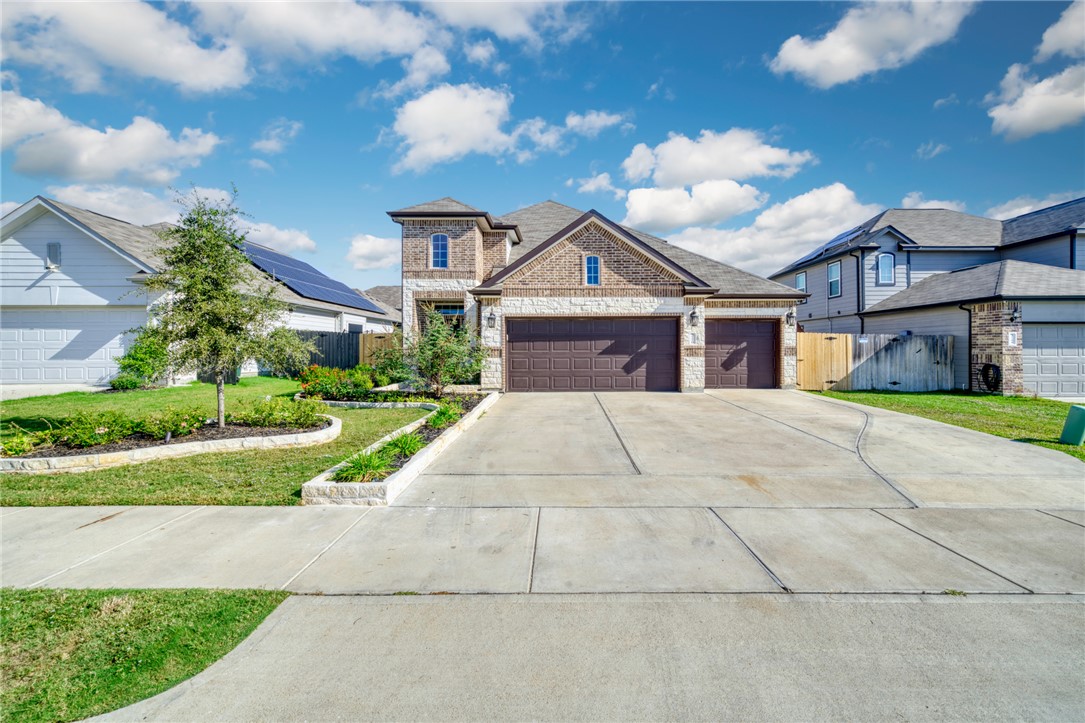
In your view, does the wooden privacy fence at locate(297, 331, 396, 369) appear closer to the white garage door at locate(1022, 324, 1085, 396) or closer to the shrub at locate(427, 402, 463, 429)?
the shrub at locate(427, 402, 463, 429)

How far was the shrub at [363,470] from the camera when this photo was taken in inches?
230

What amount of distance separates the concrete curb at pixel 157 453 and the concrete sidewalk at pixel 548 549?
66.7 inches

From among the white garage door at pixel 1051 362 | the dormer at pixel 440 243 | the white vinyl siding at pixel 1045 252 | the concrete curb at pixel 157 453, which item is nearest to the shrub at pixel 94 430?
the concrete curb at pixel 157 453

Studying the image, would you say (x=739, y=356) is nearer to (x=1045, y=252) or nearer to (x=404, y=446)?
(x=404, y=446)

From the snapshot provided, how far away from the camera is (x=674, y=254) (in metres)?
20.1

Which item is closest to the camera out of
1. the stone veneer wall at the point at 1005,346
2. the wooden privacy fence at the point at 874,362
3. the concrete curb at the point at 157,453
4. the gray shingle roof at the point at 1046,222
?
the concrete curb at the point at 157,453

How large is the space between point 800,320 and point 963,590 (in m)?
26.7

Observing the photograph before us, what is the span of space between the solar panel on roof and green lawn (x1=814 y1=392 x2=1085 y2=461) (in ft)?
71.4

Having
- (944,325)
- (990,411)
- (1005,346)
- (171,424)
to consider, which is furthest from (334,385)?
(944,325)

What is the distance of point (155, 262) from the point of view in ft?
57.9

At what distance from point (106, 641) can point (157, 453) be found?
213 inches

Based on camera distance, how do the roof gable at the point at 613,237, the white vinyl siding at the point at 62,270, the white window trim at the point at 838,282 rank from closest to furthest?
the roof gable at the point at 613,237
the white vinyl siding at the point at 62,270
the white window trim at the point at 838,282

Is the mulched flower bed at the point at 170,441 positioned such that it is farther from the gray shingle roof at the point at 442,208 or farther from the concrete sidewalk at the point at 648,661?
the gray shingle roof at the point at 442,208

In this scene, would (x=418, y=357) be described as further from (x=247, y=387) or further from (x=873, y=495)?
(x=873, y=495)
